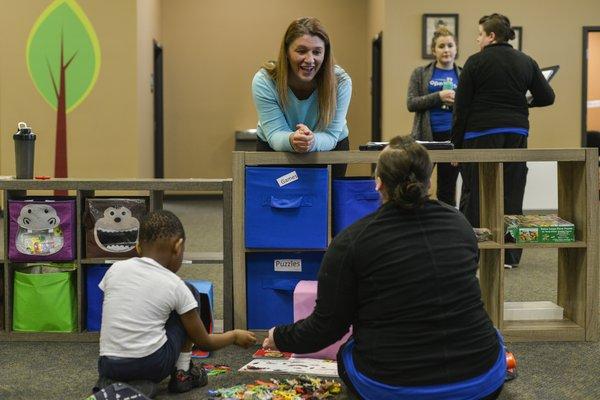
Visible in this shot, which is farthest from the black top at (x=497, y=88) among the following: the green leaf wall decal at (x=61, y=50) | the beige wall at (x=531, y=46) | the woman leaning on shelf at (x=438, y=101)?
the green leaf wall decal at (x=61, y=50)

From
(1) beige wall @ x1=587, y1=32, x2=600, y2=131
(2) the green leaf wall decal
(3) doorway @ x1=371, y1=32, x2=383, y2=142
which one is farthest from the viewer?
(1) beige wall @ x1=587, y1=32, x2=600, y2=131

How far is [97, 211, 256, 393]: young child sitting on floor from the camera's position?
2092 mm

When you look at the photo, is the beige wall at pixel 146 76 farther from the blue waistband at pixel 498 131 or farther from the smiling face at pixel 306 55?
the smiling face at pixel 306 55

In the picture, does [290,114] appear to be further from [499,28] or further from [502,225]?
[499,28]

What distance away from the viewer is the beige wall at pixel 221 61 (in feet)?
28.7

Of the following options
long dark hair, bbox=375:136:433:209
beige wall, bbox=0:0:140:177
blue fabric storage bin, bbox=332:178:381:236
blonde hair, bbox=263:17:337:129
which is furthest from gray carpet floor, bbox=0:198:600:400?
beige wall, bbox=0:0:140:177

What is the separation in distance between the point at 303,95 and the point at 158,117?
234 inches

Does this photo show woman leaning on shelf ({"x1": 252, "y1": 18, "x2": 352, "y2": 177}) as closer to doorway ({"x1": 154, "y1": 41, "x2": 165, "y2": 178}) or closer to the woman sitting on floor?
the woman sitting on floor

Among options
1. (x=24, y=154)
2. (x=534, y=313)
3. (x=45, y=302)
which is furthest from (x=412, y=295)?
(x=24, y=154)

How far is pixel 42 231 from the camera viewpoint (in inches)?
113

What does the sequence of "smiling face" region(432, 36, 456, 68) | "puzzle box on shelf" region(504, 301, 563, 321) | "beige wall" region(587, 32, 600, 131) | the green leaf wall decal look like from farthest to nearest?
"beige wall" region(587, 32, 600, 131) < the green leaf wall decal < "smiling face" region(432, 36, 456, 68) < "puzzle box on shelf" region(504, 301, 563, 321)

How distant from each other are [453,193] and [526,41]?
3.49 meters

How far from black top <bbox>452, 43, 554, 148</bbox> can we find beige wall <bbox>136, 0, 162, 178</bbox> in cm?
407

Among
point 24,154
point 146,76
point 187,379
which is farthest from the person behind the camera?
point 146,76
